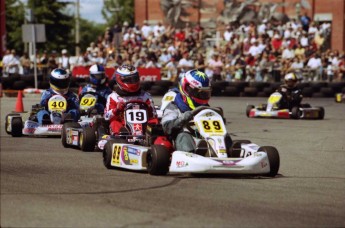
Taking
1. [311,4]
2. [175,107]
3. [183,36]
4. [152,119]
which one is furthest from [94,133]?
[311,4]

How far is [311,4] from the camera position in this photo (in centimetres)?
3534

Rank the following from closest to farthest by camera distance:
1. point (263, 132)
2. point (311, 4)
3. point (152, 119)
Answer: point (152, 119), point (263, 132), point (311, 4)

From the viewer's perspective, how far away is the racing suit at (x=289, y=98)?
1844 cm

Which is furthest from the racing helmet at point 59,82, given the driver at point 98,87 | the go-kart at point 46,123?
the driver at point 98,87

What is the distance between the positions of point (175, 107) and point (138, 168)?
867 millimetres

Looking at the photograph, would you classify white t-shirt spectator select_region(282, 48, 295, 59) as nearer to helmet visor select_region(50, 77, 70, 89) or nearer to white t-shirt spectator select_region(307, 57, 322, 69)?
white t-shirt spectator select_region(307, 57, 322, 69)

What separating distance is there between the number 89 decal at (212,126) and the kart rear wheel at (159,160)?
522 mm

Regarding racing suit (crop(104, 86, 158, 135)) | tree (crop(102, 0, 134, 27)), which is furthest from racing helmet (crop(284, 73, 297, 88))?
Result: tree (crop(102, 0, 134, 27))

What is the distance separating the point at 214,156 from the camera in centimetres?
876

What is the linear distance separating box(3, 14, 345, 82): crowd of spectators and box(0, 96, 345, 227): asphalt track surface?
1428 cm

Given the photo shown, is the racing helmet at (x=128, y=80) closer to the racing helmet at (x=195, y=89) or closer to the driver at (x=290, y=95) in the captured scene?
the racing helmet at (x=195, y=89)

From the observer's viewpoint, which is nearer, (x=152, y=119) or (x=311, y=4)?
(x=152, y=119)

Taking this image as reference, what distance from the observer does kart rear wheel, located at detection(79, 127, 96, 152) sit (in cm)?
1070

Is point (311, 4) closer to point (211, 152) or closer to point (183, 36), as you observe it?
point (183, 36)
